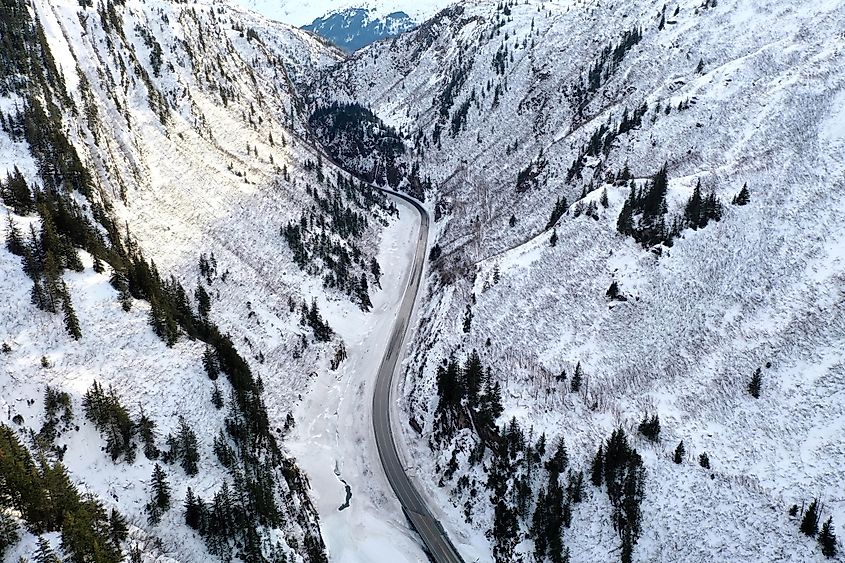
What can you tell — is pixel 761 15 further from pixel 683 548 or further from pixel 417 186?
pixel 683 548

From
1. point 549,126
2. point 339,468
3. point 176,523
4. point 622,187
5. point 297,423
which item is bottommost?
point 339,468

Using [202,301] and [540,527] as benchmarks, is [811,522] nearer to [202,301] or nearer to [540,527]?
[540,527]

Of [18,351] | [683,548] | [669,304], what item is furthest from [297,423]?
[669,304]

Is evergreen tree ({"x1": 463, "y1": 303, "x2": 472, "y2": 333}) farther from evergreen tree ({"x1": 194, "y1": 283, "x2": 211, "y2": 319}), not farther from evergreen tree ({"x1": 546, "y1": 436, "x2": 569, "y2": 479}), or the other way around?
evergreen tree ({"x1": 194, "y1": 283, "x2": 211, "y2": 319})

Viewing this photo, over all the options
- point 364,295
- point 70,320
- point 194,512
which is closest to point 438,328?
point 364,295

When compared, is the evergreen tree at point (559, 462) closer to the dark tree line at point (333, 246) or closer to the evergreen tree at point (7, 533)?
the evergreen tree at point (7, 533)

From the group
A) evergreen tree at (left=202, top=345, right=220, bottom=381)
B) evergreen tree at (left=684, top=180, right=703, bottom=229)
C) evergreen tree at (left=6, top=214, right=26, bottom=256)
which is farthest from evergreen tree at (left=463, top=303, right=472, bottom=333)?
evergreen tree at (left=6, top=214, right=26, bottom=256)
